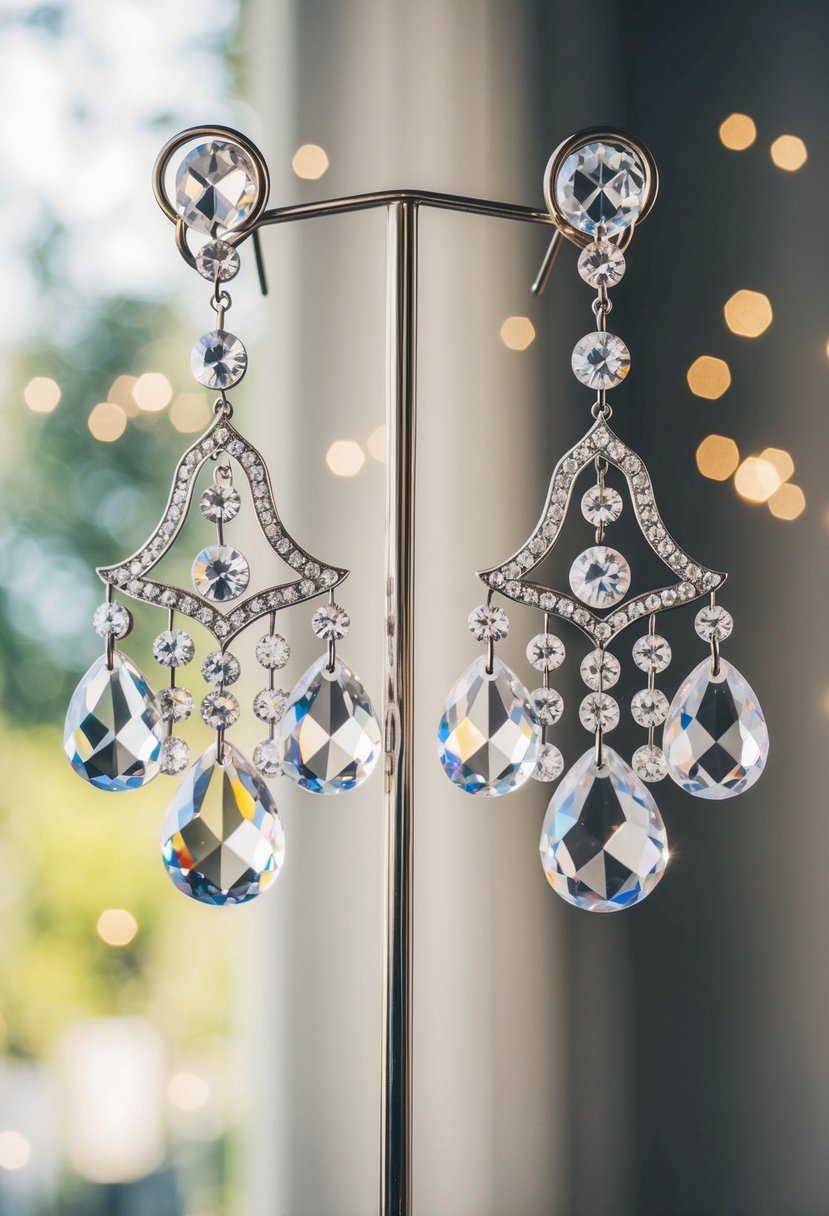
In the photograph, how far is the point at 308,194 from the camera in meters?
0.74

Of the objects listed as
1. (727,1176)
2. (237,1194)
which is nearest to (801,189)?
(727,1176)

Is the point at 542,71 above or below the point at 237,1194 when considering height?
above

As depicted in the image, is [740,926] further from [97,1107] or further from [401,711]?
[97,1107]

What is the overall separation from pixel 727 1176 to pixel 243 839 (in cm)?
58

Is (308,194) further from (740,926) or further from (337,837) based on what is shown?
(740,926)

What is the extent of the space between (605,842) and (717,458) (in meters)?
0.44

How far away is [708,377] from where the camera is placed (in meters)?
0.74

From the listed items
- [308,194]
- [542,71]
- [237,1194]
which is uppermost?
[542,71]

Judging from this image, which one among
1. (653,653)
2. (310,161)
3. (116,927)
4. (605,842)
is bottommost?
(116,927)

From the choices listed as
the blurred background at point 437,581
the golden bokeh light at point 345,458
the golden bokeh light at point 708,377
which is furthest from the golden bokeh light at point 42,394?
the golden bokeh light at point 708,377

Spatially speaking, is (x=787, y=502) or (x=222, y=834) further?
(x=787, y=502)

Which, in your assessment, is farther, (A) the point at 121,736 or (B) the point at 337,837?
(B) the point at 337,837

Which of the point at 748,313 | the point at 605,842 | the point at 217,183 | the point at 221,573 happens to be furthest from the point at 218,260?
the point at 748,313

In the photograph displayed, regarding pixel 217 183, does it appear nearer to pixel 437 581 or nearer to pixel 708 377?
pixel 437 581
